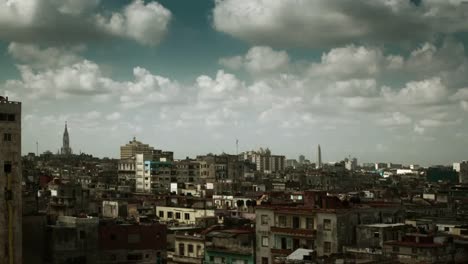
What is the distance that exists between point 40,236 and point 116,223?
9.89m

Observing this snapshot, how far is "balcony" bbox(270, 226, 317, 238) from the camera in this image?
6544cm

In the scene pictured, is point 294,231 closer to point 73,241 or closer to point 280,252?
point 280,252

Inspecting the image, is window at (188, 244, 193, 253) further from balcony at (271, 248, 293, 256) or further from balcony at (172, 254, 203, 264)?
balcony at (271, 248, 293, 256)

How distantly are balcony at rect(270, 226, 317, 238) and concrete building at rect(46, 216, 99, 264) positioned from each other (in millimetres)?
20801

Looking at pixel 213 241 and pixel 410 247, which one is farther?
pixel 213 241

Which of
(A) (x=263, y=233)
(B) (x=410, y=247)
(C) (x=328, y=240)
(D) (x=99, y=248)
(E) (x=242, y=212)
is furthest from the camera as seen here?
(E) (x=242, y=212)

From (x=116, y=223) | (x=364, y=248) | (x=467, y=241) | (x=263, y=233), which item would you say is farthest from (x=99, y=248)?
(x=467, y=241)

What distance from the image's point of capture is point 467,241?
64062 millimetres

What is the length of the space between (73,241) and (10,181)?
32.2ft

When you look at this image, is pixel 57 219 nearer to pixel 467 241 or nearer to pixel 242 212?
pixel 242 212

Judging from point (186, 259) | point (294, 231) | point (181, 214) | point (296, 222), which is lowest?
point (186, 259)

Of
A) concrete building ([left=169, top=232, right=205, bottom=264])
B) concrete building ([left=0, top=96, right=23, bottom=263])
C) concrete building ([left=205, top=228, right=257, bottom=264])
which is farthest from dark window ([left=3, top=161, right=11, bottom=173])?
concrete building ([left=205, top=228, right=257, bottom=264])

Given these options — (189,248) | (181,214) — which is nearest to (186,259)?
(189,248)

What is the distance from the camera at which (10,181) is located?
6875 centimetres
